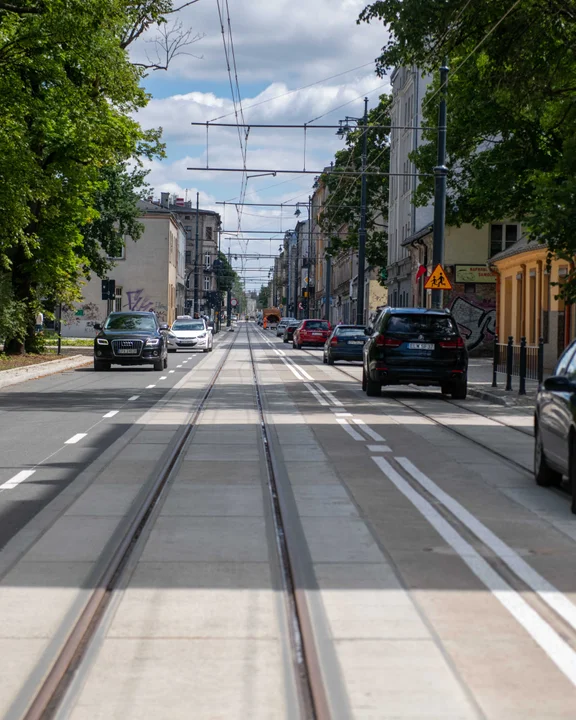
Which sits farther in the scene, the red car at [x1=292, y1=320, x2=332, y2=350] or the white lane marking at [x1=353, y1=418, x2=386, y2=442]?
the red car at [x1=292, y1=320, x2=332, y2=350]

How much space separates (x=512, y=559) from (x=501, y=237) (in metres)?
47.3

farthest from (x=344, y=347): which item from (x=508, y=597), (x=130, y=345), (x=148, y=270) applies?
(x=148, y=270)

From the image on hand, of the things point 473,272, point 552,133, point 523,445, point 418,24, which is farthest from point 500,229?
point 523,445

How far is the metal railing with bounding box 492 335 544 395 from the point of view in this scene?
22516 mm

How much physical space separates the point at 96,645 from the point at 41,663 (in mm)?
325

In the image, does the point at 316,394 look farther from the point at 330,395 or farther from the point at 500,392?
the point at 500,392

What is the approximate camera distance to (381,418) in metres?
17.7

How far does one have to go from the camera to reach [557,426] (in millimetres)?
9438

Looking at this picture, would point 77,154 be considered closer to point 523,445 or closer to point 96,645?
point 523,445

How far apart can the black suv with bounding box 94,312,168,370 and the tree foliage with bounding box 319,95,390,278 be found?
133 ft

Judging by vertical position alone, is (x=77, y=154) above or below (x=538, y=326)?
above

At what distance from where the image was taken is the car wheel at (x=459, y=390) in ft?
75.4

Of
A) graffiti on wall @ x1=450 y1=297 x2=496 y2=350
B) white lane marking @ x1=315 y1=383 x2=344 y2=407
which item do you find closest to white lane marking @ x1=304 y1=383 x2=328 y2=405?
white lane marking @ x1=315 y1=383 x2=344 y2=407

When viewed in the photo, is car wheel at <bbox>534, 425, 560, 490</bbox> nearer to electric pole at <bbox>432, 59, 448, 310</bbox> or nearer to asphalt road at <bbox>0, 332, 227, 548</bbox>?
asphalt road at <bbox>0, 332, 227, 548</bbox>
